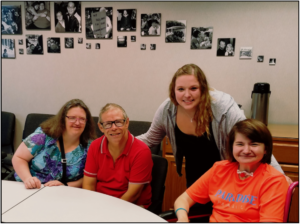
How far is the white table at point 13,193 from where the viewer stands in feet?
3.60

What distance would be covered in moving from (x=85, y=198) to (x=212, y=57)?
2085mm

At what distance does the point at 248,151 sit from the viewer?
3.60 feet

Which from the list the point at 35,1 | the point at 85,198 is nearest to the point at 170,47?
the point at 35,1

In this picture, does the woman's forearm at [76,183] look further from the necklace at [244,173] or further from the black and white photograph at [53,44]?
the black and white photograph at [53,44]

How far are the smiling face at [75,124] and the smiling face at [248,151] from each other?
0.99 m

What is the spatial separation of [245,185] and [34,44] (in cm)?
299

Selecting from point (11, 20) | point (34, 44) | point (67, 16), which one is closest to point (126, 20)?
point (67, 16)

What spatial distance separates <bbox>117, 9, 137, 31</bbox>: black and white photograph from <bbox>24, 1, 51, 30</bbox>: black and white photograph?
928mm

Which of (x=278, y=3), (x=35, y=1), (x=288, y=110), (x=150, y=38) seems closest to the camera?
(x=278, y=3)

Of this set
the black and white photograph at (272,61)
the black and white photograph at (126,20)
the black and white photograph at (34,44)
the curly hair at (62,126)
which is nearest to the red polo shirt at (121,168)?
the curly hair at (62,126)

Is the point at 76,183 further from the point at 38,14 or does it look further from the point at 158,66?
the point at 38,14

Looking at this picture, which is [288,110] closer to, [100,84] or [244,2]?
[244,2]

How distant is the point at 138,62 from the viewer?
9.29 ft

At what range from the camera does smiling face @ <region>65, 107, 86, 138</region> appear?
1.58m
